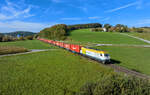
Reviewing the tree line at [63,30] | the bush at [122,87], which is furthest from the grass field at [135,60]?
the tree line at [63,30]

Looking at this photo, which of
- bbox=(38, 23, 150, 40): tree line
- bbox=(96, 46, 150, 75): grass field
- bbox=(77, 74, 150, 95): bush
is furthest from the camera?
bbox=(38, 23, 150, 40): tree line

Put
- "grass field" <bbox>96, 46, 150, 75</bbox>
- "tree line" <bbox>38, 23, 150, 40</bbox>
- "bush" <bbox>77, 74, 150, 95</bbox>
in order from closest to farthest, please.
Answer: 1. "bush" <bbox>77, 74, 150, 95</bbox>
2. "grass field" <bbox>96, 46, 150, 75</bbox>
3. "tree line" <bbox>38, 23, 150, 40</bbox>

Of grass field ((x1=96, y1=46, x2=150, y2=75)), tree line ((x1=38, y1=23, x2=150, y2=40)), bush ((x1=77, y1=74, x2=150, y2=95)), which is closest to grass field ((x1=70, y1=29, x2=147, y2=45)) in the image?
tree line ((x1=38, y1=23, x2=150, y2=40))

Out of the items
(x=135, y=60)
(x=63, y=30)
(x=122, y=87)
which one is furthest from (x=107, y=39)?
(x=122, y=87)

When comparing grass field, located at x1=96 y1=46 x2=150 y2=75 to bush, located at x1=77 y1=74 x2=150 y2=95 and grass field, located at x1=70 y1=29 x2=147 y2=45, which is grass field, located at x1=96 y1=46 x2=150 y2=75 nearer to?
bush, located at x1=77 y1=74 x2=150 y2=95

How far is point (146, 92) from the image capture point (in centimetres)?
429

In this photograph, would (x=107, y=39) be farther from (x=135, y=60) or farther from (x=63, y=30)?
(x=135, y=60)

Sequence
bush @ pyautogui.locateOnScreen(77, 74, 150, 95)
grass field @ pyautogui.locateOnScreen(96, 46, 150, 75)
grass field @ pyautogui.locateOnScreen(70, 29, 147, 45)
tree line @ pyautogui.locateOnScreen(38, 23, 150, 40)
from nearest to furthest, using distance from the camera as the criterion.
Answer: bush @ pyautogui.locateOnScreen(77, 74, 150, 95) → grass field @ pyautogui.locateOnScreen(96, 46, 150, 75) → grass field @ pyautogui.locateOnScreen(70, 29, 147, 45) → tree line @ pyautogui.locateOnScreen(38, 23, 150, 40)

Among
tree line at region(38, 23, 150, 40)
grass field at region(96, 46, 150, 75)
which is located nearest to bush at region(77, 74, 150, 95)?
grass field at region(96, 46, 150, 75)

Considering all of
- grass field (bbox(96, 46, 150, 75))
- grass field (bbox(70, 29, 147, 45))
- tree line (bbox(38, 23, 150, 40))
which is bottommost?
grass field (bbox(96, 46, 150, 75))

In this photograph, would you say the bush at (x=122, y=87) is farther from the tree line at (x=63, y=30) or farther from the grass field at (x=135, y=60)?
the tree line at (x=63, y=30)

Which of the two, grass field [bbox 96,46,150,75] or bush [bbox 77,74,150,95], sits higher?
bush [bbox 77,74,150,95]

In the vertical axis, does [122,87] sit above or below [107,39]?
below

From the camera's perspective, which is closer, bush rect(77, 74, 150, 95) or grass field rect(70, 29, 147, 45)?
bush rect(77, 74, 150, 95)
